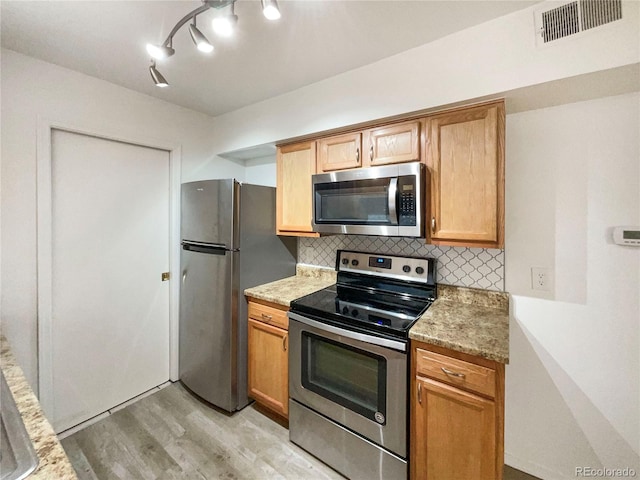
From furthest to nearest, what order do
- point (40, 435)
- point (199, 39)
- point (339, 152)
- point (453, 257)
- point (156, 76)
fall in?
point (339, 152) → point (453, 257) → point (156, 76) → point (199, 39) → point (40, 435)

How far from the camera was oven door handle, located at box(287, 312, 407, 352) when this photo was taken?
4.64 feet

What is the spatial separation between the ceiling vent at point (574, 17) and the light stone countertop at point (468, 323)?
4.35 ft

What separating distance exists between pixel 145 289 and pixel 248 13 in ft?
6.89

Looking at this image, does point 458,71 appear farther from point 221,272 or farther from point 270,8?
point 221,272

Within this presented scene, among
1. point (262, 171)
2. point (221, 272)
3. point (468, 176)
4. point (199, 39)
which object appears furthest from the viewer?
point (262, 171)

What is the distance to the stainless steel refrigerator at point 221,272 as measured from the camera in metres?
2.08

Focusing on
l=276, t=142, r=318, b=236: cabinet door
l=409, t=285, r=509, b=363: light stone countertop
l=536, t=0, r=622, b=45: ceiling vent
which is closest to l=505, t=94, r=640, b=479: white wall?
l=409, t=285, r=509, b=363: light stone countertop

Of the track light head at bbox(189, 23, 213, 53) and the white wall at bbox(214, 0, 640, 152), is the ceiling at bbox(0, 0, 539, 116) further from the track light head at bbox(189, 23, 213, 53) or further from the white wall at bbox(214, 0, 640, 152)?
the track light head at bbox(189, 23, 213, 53)

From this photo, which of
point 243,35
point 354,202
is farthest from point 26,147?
point 354,202

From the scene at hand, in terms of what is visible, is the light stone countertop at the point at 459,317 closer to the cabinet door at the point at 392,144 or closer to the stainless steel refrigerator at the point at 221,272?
the stainless steel refrigerator at the point at 221,272

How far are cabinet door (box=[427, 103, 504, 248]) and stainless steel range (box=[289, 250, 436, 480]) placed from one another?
39cm

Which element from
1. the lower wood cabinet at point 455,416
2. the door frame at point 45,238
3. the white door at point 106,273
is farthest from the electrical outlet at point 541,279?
the door frame at point 45,238

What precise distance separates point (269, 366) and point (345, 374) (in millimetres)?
660

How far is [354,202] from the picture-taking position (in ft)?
6.09
